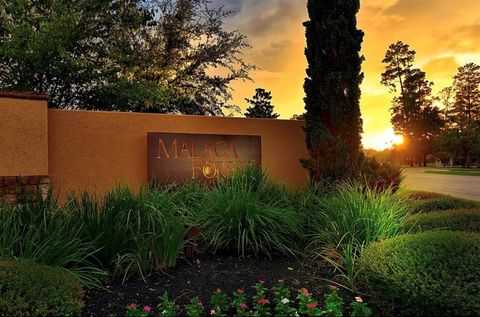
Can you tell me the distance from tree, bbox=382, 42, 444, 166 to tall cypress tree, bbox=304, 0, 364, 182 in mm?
39855

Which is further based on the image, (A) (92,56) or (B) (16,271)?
(A) (92,56)

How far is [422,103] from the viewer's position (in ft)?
158

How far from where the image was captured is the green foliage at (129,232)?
354cm

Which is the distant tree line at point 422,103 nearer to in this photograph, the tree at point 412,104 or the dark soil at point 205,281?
the tree at point 412,104

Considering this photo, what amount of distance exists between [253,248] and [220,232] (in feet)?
1.18

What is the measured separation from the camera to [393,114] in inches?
1971

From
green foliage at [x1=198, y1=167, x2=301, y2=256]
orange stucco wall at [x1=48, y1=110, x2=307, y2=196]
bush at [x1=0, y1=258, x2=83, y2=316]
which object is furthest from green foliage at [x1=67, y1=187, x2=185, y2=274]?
orange stucco wall at [x1=48, y1=110, x2=307, y2=196]

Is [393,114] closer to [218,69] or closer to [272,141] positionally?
[218,69]

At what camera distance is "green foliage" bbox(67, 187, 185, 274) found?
3.54 meters

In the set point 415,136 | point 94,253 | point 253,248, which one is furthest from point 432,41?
point 415,136

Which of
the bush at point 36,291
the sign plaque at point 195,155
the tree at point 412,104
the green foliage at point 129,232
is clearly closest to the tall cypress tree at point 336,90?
the sign plaque at point 195,155

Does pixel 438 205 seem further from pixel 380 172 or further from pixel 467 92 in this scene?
pixel 467 92

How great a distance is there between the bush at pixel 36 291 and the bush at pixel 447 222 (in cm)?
311

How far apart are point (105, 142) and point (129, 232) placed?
431 centimetres
